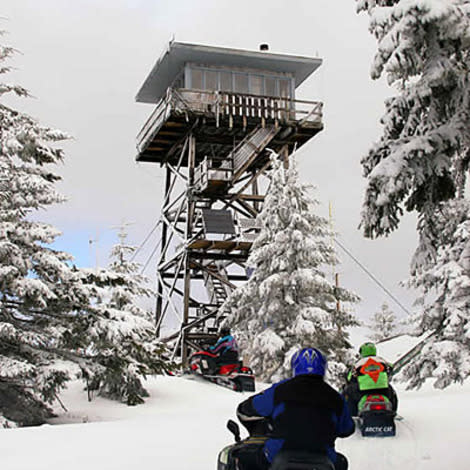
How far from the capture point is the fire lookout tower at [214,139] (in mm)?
28906

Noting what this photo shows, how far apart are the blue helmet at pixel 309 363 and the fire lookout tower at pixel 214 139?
2376 cm

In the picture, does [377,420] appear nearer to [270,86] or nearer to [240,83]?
[240,83]

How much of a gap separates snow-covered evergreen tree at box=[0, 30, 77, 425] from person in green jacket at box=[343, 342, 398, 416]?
5.75 meters

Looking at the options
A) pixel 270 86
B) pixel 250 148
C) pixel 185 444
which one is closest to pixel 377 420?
pixel 185 444

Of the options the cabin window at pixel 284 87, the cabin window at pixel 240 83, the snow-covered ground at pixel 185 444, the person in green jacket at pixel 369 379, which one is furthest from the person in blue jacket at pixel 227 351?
the cabin window at pixel 284 87

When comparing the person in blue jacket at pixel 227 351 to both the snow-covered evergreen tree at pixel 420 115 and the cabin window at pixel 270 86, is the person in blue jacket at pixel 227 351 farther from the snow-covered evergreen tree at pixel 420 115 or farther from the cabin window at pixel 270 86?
the cabin window at pixel 270 86

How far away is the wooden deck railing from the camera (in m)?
28.8

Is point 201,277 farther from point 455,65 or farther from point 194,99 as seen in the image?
point 455,65

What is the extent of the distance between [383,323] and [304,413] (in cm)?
5189

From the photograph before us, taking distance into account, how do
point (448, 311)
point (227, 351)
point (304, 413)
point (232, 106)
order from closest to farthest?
point (304, 413)
point (448, 311)
point (227, 351)
point (232, 106)

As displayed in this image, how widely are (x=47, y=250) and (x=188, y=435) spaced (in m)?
5.68

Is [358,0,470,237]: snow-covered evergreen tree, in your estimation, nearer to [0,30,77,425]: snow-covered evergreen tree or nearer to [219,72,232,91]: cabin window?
[0,30,77,425]: snow-covered evergreen tree

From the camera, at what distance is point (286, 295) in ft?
66.0

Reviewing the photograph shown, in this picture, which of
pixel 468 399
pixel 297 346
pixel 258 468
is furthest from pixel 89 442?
pixel 297 346
